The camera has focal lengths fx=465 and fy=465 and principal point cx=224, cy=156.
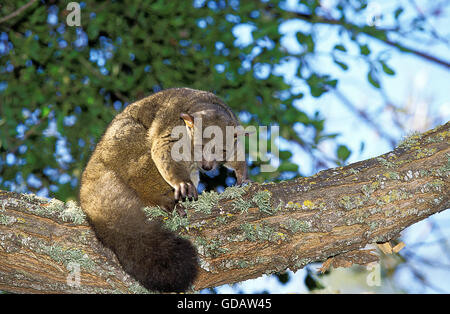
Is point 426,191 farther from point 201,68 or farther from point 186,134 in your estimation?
point 201,68

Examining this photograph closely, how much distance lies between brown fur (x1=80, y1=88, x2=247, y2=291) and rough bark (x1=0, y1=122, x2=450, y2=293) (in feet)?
0.62

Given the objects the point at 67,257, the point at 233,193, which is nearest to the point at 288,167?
the point at 233,193

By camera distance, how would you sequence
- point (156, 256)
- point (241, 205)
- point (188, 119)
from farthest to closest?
1. point (188, 119)
2. point (241, 205)
3. point (156, 256)

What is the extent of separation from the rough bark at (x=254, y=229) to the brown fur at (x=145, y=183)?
0.19 metres

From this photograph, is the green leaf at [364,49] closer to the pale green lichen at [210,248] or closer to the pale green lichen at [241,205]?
the pale green lichen at [241,205]

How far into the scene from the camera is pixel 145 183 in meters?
3.77

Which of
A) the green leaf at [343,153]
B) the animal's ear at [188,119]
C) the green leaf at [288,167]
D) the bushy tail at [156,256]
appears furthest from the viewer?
the green leaf at [288,167]

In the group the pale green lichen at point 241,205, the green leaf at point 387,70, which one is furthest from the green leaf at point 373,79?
the pale green lichen at point 241,205

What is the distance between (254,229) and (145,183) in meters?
1.04

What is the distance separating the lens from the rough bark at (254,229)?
3.25m

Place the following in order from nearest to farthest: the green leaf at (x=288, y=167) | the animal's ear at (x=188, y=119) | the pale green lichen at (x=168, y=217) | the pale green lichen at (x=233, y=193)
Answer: the pale green lichen at (x=168, y=217) → the pale green lichen at (x=233, y=193) → the animal's ear at (x=188, y=119) → the green leaf at (x=288, y=167)

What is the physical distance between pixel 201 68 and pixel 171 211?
281 centimetres

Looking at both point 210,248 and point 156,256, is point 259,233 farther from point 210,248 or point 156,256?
point 156,256

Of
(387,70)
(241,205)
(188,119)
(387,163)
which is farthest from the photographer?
(387,70)
